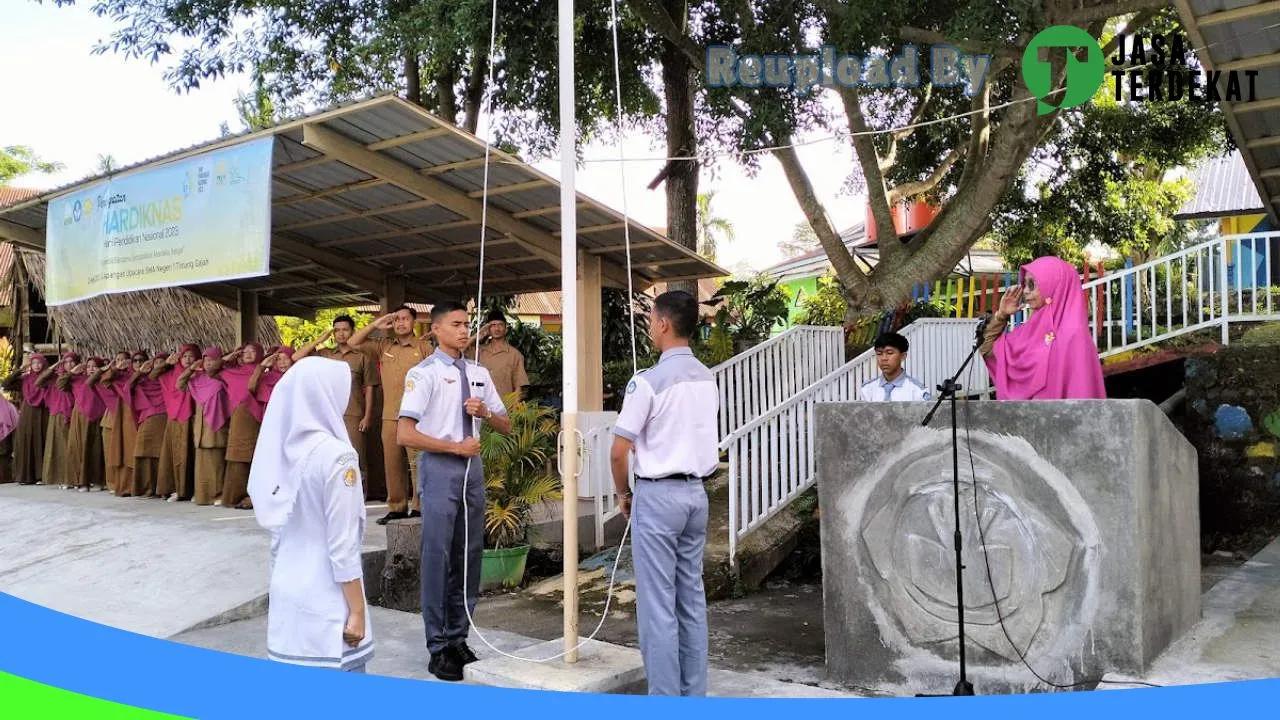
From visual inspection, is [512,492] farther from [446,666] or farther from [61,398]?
[61,398]

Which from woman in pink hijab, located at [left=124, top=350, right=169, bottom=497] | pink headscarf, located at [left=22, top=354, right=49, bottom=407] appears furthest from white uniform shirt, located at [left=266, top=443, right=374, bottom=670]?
pink headscarf, located at [left=22, top=354, right=49, bottom=407]

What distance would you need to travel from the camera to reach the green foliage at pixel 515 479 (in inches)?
275

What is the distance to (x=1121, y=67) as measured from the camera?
36.7 feet

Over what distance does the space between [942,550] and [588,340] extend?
5228mm

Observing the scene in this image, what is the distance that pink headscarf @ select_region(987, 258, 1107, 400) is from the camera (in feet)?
15.6

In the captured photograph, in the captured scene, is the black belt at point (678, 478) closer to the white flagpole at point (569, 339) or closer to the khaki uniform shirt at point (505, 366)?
the white flagpole at point (569, 339)

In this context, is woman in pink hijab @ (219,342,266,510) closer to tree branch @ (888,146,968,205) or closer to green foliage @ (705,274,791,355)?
green foliage @ (705,274,791,355)

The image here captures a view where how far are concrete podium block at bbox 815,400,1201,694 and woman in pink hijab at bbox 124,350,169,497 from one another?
7348 millimetres

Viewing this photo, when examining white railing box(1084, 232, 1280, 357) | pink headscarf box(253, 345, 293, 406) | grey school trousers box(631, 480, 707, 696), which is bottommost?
grey school trousers box(631, 480, 707, 696)

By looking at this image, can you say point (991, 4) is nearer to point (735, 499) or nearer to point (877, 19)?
point (877, 19)

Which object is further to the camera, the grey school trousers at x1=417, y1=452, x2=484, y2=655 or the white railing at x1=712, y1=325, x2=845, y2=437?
the white railing at x1=712, y1=325, x2=845, y2=437

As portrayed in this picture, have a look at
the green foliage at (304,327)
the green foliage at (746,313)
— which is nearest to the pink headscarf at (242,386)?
the green foliage at (746,313)

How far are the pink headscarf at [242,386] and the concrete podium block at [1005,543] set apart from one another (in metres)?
5.82

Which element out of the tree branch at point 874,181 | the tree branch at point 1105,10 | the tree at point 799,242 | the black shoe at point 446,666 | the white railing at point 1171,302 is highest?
the tree at point 799,242
